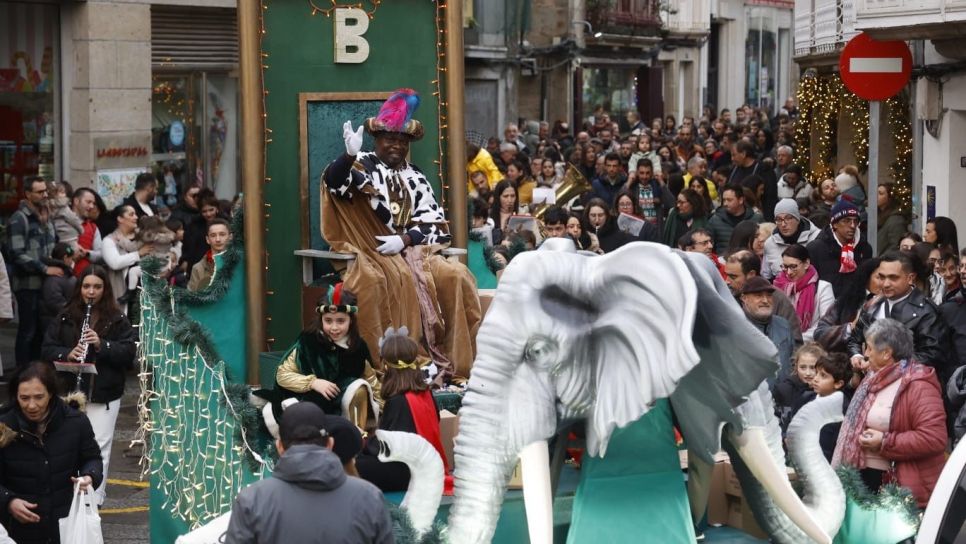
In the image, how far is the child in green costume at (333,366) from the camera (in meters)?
8.92

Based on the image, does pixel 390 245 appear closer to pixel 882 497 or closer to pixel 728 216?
pixel 882 497

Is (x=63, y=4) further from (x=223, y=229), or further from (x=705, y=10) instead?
(x=705, y=10)

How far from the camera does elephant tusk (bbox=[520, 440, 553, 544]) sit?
21.3 feet

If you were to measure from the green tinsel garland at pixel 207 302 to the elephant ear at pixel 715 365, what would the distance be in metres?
2.37

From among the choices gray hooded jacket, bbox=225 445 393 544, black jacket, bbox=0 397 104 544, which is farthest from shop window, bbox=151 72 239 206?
gray hooded jacket, bbox=225 445 393 544

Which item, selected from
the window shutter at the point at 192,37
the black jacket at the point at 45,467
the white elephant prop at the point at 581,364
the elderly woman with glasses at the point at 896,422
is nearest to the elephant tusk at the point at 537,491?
the white elephant prop at the point at 581,364

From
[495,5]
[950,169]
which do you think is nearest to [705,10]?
[495,5]

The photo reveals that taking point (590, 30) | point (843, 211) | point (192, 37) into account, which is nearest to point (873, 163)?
point (843, 211)

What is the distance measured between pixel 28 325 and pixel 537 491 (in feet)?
31.9

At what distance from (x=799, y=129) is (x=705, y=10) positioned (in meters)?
27.1

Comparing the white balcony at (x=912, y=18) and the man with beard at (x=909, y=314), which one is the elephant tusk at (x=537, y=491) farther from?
the white balcony at (x=912, y=18)

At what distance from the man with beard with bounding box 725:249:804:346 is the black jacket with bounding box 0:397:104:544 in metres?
4.06

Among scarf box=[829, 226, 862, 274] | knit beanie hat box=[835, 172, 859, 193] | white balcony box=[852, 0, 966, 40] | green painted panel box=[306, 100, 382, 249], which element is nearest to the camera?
green painted panel box=[306, 100, 382, 249]

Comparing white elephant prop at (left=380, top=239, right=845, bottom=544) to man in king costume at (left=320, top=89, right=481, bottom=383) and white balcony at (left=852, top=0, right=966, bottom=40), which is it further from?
white balcony at (left=852, top=0, right=966, bottom=40)
